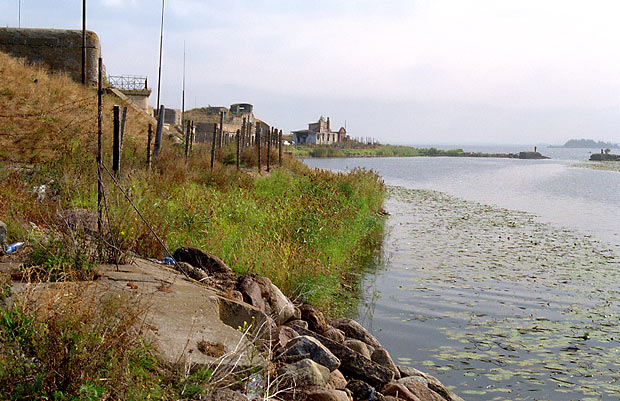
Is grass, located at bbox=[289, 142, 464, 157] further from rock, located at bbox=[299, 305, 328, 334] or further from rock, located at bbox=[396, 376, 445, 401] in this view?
rock, located at bbox=[396, 376, 445, 401]

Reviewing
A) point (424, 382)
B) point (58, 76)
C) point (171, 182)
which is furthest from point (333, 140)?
point (424, 382)

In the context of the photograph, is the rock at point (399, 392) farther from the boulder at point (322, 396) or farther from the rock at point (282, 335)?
the rock at point (282, 335)

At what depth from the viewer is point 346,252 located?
12539 mm

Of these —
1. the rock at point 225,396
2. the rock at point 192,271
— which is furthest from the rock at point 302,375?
the rock at point 192,271

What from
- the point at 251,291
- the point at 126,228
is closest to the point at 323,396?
the point at 251,291

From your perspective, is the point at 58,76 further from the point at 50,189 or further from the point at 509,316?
the point at 509,316

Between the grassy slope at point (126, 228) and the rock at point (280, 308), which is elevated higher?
the grassy slope at point (126, 228)

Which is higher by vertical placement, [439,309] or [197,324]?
[197,324]

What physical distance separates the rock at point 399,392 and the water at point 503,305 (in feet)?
4.57

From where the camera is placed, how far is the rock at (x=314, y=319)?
738 cm

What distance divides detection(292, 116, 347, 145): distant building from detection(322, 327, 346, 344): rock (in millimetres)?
Answer: 92968

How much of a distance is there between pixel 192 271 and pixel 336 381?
2.62 metres

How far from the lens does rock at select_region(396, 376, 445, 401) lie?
230 inches

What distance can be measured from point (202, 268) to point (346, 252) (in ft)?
17.8
